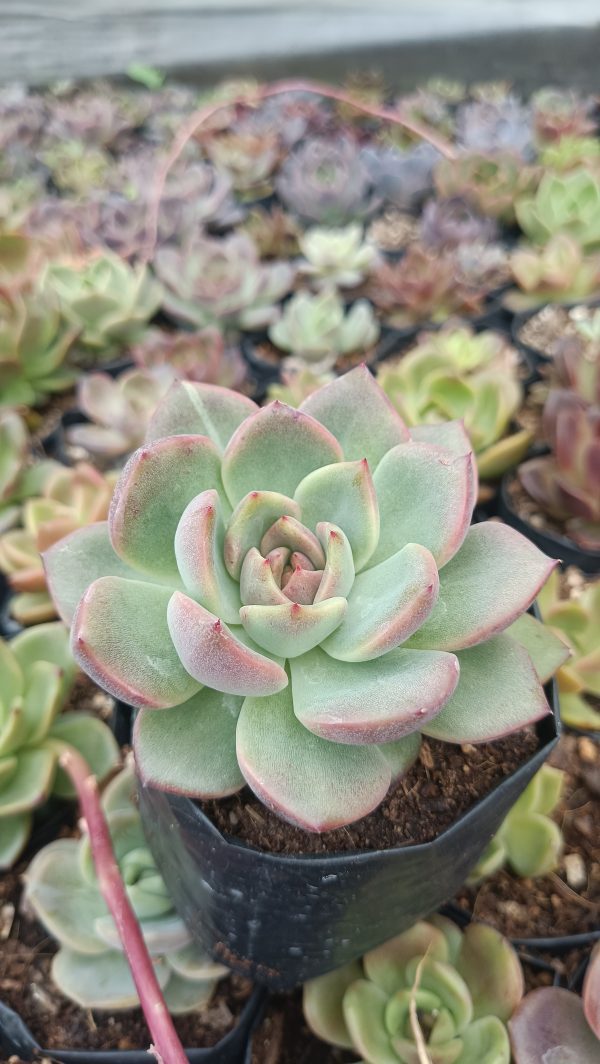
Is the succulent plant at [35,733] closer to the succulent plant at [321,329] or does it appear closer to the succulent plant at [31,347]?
the succulent plant at [31,347]

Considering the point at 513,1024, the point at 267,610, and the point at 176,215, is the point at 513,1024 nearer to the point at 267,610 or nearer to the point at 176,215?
the point at 267,610

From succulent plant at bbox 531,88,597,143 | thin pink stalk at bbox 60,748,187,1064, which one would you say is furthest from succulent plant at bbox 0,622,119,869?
succulent plant at bbox 531,88,597,143

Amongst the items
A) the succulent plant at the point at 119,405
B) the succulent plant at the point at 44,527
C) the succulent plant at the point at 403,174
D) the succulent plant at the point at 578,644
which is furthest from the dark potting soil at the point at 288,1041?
the succulent plant at the point at 403,174

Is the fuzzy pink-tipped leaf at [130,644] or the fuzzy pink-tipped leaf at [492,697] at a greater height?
the fuzzy pink-tipped leaf at [130,644]

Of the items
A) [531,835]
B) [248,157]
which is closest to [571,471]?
[531,835]

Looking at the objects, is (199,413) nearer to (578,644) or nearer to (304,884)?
(304,884)

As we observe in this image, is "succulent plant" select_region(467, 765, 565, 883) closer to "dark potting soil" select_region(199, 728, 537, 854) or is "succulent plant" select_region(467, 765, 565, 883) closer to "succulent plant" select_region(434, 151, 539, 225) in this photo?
"dark potting soil" select_region(199, 728, 537, 854)
